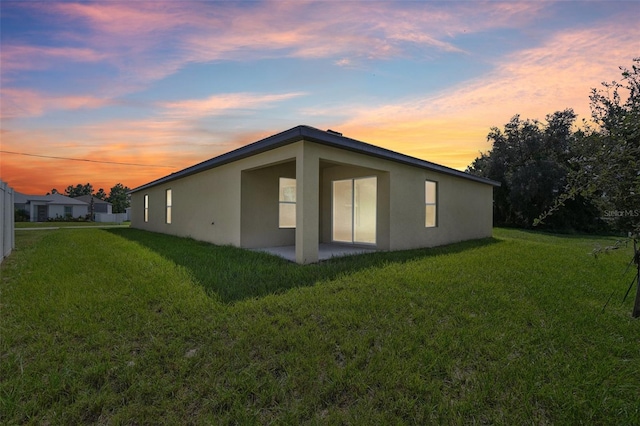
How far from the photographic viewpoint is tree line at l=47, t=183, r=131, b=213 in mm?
48259

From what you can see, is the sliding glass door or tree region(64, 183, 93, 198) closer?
the sliding glass door

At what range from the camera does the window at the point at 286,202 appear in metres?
9.98

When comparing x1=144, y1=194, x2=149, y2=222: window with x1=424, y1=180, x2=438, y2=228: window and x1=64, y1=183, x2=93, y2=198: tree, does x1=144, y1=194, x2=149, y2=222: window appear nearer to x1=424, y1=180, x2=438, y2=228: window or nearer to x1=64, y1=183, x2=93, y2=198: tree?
x1=424, y1=180, x2=438, y2=228: window

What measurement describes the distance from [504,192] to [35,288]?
84.5 feet

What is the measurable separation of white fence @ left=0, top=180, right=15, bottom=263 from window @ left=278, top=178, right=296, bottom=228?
6.50 metres

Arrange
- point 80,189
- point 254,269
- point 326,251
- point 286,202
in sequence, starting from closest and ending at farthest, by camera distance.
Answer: point 254,269 → point 326,251 → point 286,202 → point 80,189

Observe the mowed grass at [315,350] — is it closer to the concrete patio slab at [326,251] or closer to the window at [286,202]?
the concrete patio slab at [326,251]

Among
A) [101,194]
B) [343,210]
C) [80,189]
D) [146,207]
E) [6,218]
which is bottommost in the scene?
[6,218]

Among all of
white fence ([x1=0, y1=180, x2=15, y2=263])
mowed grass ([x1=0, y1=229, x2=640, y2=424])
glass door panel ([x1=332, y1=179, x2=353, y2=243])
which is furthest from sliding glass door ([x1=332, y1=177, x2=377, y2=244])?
white fence ([x1=0, y1=180, x2=15, y2=263])

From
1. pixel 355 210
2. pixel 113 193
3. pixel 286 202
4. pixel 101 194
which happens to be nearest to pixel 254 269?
pixel 286 202

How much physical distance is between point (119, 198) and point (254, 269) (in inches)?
2123

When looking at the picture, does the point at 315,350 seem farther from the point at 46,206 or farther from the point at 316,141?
the point at 46,206

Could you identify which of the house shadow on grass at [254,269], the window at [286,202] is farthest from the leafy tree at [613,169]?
the window at [286,202]

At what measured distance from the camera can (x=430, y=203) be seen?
1064cm
